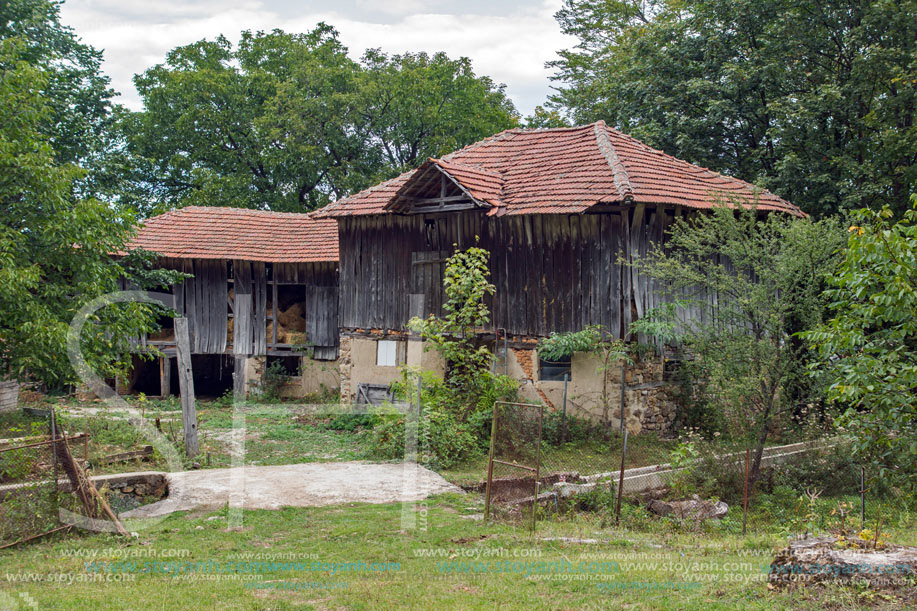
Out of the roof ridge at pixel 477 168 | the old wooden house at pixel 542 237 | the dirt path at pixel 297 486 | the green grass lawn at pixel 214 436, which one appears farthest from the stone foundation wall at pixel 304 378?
the dirt path at pixel 297 486

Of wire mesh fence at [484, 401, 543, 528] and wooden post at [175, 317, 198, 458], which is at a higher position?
wooden post at [175, 317, 198, 458]

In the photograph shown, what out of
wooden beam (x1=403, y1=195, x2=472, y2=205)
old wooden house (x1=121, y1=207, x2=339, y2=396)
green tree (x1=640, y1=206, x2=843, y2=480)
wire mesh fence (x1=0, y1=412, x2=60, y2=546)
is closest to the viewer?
wire mesh fence (x1=0, y1=412, x2=60, y2=546)

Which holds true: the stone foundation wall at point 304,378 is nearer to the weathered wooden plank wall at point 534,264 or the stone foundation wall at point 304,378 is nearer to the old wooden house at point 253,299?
the old wooden house at point 253,299

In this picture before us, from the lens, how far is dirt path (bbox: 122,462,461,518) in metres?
9.46

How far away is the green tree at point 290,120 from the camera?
26312mm

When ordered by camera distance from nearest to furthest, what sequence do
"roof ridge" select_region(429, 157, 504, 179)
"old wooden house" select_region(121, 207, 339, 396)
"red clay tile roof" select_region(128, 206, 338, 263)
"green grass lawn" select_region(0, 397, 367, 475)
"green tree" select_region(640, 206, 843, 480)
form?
1. "green tree" select_region(640, 206, 843, 480)
2. "green grass lawn" select_region(0, 397, 367, 475)
3. "roof ridge" select_region(429, 157, 504, 179)
4. "red clay tile roof" select_region(128, 206, 338, 263)
5. "old wooden house" select_region(121, 207, 339, 396)

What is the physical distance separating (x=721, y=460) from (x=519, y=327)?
545 cm

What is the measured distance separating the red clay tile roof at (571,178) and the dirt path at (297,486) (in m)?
5.92

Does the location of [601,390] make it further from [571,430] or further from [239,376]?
[239,376]

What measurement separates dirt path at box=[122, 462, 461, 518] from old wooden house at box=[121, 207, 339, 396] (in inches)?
388

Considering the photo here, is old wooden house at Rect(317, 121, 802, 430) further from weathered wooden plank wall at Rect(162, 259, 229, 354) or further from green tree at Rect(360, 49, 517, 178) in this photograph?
green tree at Rect(360, 49, 517, 178)

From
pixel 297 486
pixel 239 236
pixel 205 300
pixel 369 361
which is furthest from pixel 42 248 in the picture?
pixel 239 236

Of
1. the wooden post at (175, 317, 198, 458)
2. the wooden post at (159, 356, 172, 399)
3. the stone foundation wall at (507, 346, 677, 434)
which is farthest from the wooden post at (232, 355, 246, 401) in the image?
the stone foundation wall at (507, 346, 677, 434)

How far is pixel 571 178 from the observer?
49.2 feet
